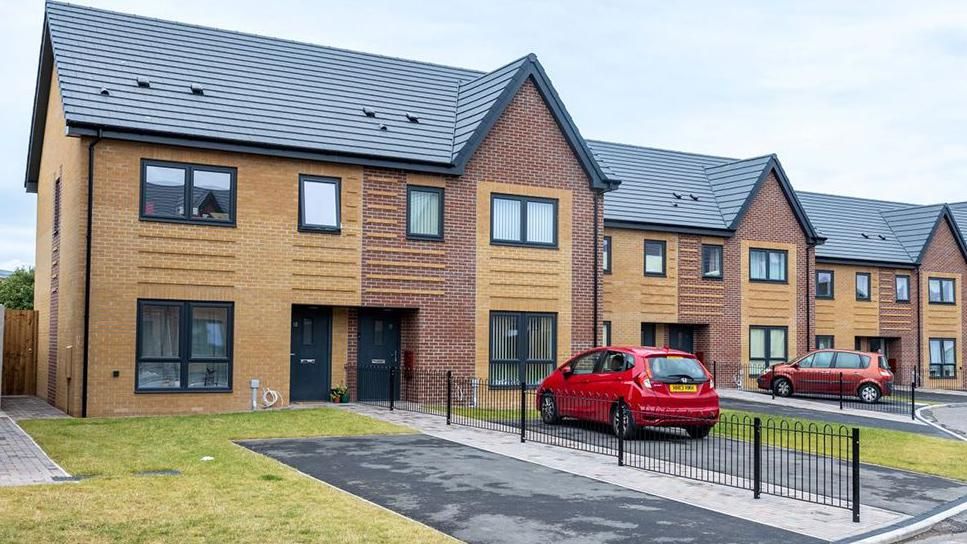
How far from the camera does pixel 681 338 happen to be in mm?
31734

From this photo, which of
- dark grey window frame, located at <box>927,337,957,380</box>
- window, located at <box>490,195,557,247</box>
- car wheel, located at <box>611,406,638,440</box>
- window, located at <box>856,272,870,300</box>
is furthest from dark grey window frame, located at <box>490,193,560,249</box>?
dark grey window frame, located at <box>927,337,957,380</box>

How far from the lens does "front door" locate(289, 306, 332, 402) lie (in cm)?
2170

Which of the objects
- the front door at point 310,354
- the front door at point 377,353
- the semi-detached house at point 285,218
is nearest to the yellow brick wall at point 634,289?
the semi-detached house at point 285,218

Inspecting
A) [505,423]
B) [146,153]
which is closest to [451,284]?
[505,423]

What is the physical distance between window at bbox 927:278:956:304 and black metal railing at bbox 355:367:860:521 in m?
22.3

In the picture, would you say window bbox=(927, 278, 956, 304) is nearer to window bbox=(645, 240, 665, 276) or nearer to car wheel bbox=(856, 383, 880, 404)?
car wheel bbox=(856, 383, 880, 404)

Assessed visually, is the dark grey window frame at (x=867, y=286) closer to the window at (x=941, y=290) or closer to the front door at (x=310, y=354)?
the window at (x=941, y=290)

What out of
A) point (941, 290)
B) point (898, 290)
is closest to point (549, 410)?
point (898, 290)

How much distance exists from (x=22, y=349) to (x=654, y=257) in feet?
60.5

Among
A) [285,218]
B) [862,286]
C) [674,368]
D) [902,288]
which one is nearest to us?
[674,368]

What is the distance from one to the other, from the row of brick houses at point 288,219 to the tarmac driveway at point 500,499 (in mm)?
5861

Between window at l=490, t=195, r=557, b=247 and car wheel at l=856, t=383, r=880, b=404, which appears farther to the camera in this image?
car wheel at l=856, t=383, r=880, b=404

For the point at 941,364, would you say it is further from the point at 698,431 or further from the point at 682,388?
the point at 682,388

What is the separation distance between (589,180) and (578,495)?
1452 centimetres
